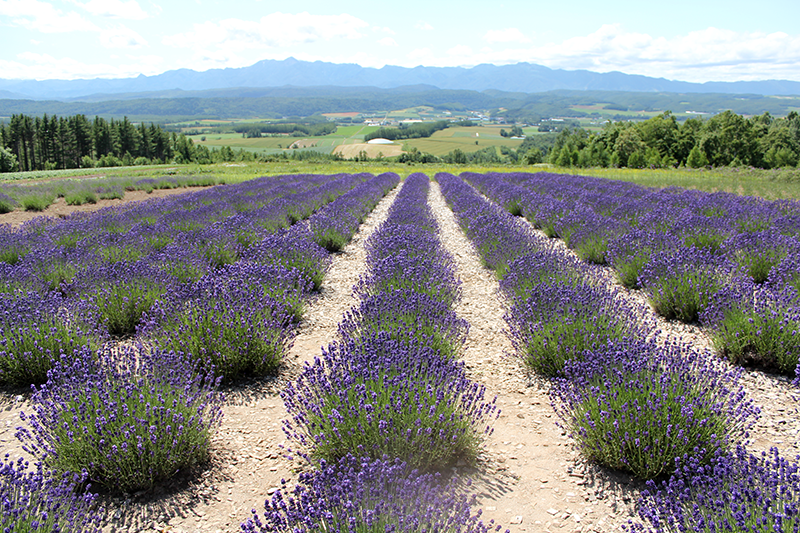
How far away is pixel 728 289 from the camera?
4488 millimetres

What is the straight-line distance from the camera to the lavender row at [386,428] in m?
1.91

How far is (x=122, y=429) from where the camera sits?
2512mm

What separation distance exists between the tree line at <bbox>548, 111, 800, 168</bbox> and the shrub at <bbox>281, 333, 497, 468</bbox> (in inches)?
1843

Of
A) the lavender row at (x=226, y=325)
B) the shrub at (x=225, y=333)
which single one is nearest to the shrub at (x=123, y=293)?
the lavender row at (x=226, y=325)

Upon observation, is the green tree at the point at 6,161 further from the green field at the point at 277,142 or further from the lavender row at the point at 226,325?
the lavender row at the point at 226,325

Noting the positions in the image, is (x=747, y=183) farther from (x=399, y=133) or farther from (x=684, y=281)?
(x=399, y=133)

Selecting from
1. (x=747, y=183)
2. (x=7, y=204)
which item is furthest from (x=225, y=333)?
(x=747, y=183)

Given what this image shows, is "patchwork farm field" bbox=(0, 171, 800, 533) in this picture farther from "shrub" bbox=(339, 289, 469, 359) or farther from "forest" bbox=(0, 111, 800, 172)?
A: "forest" bbox=(0, 111, 800, 172)

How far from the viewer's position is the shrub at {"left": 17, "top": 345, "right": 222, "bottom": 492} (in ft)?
8.16

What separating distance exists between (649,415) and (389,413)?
5.16 ft

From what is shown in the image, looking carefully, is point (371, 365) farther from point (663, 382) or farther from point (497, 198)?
point (497, 198)

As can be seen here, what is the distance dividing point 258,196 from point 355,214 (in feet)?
16.1

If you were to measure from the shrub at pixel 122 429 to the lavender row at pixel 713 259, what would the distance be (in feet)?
15.3

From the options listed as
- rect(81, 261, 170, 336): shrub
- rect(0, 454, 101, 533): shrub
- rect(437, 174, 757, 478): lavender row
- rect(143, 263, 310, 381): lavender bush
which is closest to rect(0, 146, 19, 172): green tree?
rect(81, 261, 170, 336): shrub
